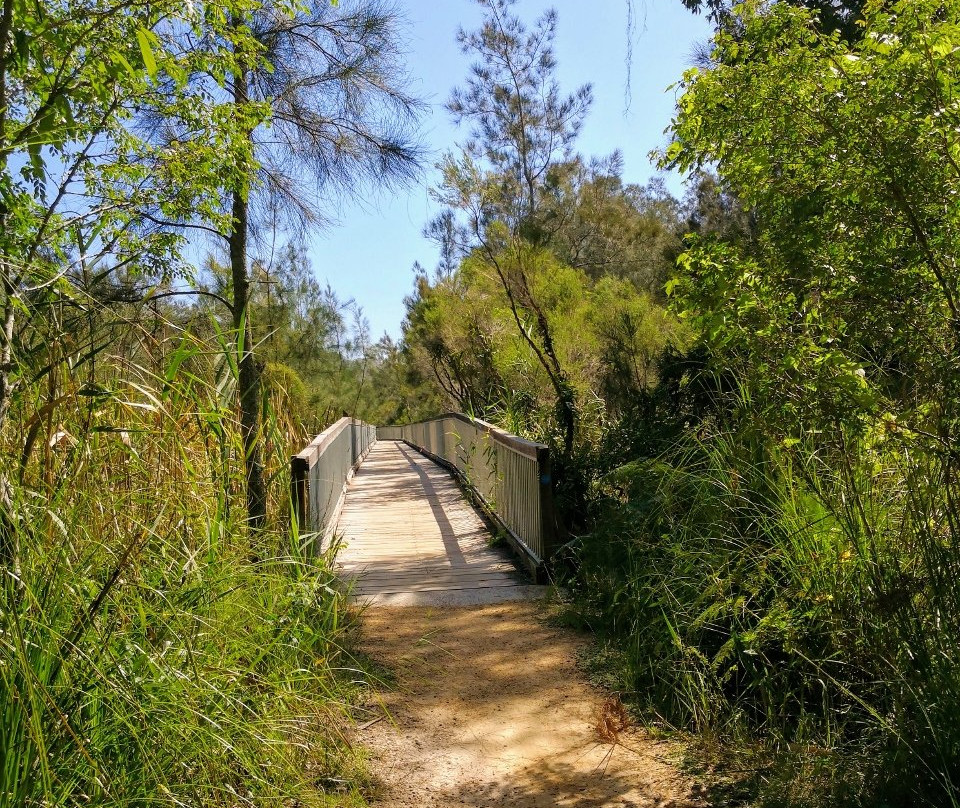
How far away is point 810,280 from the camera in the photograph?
338cm

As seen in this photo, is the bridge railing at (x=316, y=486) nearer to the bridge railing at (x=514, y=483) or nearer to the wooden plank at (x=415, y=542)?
the wooden plank at (x=415, y=542)

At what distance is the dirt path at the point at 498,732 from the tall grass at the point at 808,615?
324 millimetres

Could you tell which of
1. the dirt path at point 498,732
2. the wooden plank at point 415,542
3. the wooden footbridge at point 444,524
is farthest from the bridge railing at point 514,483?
the dirt path at point 498,732

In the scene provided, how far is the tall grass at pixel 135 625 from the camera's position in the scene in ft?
7.52

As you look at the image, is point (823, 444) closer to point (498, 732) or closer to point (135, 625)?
point (498, 732)

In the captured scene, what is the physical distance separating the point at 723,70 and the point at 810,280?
36.8 inches

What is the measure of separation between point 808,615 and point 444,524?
6.62 meters

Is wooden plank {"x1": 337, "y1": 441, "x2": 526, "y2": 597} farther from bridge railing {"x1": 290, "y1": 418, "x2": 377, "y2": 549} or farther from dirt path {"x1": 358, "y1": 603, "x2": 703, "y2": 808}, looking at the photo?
dirt path {"x1": 358, "y1": 603, "x2": 703, "y2": 808}

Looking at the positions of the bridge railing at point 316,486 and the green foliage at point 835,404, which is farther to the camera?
the bridge railing at point 316,486

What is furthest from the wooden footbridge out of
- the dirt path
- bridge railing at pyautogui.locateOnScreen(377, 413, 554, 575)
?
the dirt path

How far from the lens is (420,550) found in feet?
27.6

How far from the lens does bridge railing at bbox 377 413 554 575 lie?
22.3 ft

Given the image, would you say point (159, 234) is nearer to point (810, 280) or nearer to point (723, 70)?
point (723, 70)

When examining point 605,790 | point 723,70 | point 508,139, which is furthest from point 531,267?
point 605,790
